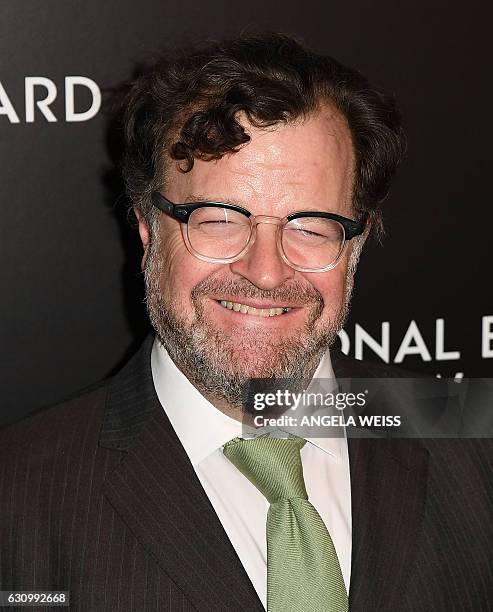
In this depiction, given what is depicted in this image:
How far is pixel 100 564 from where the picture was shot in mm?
1463

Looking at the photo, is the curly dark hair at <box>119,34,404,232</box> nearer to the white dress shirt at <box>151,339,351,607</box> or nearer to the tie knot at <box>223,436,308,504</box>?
the white dress shirt at <box>151,339,351,607</box>

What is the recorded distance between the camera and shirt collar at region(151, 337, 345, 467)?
1.59 meters

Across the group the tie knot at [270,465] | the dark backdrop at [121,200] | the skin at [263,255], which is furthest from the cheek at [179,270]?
the dark backdrop at [121,200]

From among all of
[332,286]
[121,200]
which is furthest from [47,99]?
[332,286]

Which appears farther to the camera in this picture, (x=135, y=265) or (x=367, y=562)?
(x=135, y=265)

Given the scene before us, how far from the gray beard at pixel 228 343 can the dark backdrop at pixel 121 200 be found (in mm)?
363

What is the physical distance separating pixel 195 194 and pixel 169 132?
18 centimetres

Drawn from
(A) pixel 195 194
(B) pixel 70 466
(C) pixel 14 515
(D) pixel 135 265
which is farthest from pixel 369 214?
(C) pixel 14 515

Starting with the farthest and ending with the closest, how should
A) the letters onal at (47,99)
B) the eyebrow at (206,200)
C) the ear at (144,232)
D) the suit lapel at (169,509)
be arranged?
the letters onal at (47,99)
the ear at (144,232)
the eyebrow at (206,200)
the suit lapel at (169,509)

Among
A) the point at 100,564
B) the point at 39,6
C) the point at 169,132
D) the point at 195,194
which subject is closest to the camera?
the point at 100,564

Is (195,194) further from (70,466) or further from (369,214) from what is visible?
(70,466)

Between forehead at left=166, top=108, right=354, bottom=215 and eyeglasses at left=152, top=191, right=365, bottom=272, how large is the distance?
0.02 metres

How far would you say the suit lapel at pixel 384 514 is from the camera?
1.52 meters

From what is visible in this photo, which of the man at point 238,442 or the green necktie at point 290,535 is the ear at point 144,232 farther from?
the green necktie at point 290,535
